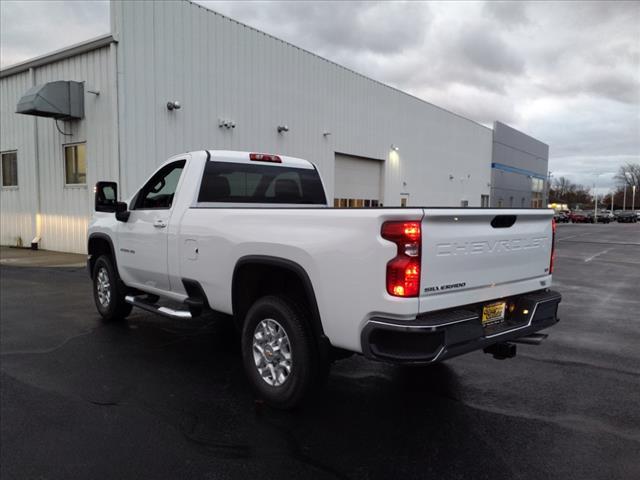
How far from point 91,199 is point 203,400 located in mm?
12177

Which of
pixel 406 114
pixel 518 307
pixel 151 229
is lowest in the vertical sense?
pixel 518 307

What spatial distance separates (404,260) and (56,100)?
1421 centimetres

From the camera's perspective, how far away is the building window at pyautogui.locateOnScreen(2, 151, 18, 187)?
58.3 feet

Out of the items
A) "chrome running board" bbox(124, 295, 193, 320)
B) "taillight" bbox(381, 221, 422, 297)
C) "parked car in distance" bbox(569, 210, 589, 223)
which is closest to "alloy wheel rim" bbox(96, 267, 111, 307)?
"chrome running board" bbox(124, 295, 193, 320)

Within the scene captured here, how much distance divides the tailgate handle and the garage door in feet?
60.7

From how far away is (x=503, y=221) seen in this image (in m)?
3.73

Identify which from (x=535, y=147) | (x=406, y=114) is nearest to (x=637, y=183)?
(x=535, y=147)

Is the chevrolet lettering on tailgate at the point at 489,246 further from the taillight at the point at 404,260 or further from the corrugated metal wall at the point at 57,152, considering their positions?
the corrugated metal wall at the point at 57,152

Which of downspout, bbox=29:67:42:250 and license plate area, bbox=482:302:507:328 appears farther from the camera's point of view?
downspout, bbox=29:67:42:250

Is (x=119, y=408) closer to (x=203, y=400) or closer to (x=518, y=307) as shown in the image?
(x=203, y=400)

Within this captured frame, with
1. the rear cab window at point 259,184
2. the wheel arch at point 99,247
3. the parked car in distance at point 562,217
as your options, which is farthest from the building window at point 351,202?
the parked car in distance at point 562,217

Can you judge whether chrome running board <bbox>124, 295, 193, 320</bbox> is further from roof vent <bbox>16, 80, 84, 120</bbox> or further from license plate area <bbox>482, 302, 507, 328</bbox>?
roof vent <bbox>16, 80, 84, 120</bbox>

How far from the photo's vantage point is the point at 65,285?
387 inches

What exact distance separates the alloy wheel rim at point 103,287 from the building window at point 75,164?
9385mm
